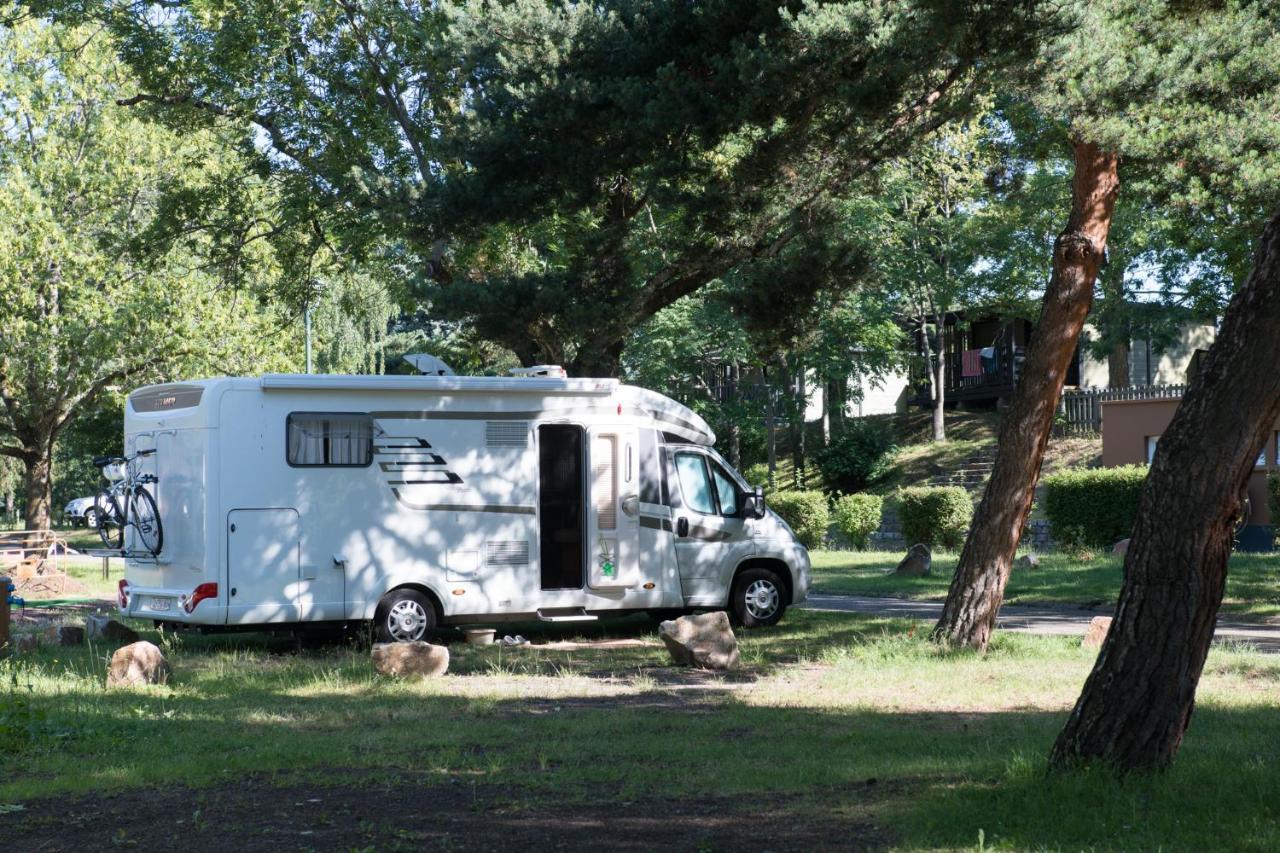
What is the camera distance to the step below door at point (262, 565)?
1303 centimetres

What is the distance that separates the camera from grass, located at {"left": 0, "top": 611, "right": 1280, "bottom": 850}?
6.00 meters

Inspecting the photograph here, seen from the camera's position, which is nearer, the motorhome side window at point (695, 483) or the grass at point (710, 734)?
the grass at point (710, 734)

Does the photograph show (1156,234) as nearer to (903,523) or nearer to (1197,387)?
(903,523)

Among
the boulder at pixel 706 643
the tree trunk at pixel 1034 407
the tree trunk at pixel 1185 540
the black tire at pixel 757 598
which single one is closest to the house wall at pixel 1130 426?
the black tire at pixel 757 598

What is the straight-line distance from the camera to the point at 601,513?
1448cm

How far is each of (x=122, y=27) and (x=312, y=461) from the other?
9.79 meters

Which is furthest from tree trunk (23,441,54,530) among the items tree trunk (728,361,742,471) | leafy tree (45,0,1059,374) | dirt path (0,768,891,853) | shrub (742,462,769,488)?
dirt path (0,768,891,853)

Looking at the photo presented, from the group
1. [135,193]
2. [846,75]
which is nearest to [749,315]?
[846,75]

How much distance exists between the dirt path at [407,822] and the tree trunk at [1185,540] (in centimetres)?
138

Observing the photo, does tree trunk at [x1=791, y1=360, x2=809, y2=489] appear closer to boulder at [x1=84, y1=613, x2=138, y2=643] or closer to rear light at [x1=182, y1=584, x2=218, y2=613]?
boulder at [x1=84, y1=613, x2=138, y2=643]

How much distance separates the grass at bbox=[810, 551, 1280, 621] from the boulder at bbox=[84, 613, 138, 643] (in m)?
11.1

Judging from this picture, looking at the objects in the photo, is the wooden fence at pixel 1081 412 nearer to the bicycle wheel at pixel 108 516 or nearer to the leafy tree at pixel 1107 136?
the leafy tree at pixel 1107 136

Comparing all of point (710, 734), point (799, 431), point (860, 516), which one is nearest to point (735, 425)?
point (799, 431)

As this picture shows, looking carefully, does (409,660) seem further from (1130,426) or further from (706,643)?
(1130,426)
